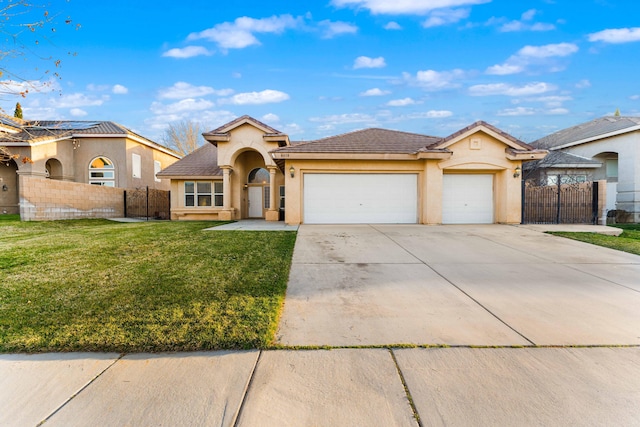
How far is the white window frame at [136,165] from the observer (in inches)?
816

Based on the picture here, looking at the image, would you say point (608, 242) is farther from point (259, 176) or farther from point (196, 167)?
point (196, 167)

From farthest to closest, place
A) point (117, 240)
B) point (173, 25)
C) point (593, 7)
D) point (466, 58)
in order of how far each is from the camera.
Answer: point (466, 58), point (173, 25), point (593, 7), point (117, 240)

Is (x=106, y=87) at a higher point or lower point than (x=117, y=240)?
higher

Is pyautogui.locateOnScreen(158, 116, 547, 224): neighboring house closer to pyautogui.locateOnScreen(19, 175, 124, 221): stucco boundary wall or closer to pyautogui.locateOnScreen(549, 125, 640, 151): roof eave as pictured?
pyautogui.locateOnScreen(549, 125, 640, 151): roof eave

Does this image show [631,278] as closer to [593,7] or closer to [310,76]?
[593,7]

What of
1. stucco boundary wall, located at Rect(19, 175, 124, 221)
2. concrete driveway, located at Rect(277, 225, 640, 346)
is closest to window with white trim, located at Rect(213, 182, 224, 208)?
stucco boundary wall, located at Rect(19, 175, 124, 221)

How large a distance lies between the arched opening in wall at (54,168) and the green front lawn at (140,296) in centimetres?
1533

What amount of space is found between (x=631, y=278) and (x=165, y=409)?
7.03 m

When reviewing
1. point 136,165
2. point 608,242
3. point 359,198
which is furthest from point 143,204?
point 608,242

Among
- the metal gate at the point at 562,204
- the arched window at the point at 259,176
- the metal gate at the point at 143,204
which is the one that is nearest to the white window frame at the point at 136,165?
the metal gate at the point at 143,204

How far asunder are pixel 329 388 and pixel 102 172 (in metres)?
23.3

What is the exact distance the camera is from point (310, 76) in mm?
19156

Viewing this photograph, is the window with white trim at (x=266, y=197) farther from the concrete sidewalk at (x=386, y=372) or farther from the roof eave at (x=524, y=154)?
the concrete sidewalk at (x=386, y=372)

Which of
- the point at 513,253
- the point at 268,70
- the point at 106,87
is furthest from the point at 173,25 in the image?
the point at 513,253
